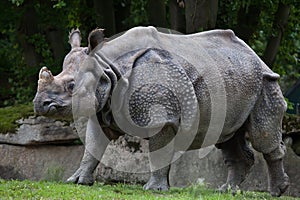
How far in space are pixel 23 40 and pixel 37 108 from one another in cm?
657

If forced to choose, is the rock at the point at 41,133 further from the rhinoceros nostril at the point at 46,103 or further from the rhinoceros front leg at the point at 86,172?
the rhinoceros nostril at the point at 46,103

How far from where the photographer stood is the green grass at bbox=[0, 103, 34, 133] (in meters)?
10.8

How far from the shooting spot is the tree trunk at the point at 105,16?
38.0ft

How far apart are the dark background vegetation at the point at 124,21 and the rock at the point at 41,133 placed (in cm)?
135

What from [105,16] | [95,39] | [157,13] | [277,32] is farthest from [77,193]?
[277,32]

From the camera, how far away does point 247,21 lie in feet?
38.4

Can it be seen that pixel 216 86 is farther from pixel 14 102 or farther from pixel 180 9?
pixel 14 102

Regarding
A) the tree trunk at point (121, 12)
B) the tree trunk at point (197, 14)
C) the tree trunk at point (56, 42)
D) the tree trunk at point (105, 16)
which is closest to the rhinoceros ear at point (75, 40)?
the tree trunk at point (197, 14)

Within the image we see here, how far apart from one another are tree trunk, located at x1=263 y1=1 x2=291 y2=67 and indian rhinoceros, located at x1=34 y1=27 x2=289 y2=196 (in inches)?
152

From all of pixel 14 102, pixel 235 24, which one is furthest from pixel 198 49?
pixel 14 102

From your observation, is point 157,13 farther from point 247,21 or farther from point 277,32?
point 277,32

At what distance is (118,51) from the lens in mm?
7148

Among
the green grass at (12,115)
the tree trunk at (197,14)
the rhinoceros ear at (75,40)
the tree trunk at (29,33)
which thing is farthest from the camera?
the tree trunk at (29,33)

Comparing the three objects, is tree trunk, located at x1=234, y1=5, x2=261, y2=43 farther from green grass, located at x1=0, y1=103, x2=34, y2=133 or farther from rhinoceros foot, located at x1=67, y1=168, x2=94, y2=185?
rhinoceros foot, located at x1=67, y1=168, x2=94, y2=185
